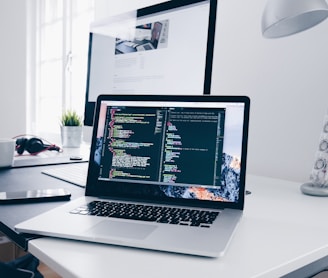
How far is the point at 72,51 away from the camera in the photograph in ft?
8.47

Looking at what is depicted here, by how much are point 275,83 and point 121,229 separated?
72 cm

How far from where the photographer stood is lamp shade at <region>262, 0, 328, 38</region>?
701mm

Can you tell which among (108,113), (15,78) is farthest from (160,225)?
(15,78)

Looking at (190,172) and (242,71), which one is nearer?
(190,172)

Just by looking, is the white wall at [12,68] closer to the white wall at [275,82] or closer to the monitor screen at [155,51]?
the monitor screen at [155,51]

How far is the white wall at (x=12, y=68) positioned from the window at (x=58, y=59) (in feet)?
0.29

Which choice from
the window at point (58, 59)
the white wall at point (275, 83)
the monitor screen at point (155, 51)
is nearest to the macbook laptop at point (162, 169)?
the monitor screen at point (155, 51)

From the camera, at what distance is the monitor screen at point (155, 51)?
867 mm

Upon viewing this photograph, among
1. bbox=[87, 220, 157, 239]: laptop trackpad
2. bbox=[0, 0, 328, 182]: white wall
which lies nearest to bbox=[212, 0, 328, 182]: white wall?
bbox=[0, 0, 328, 182]: white wall

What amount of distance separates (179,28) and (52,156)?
0.70m

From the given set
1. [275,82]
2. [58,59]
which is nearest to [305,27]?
[275,82]

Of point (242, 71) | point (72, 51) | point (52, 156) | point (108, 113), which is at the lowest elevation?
point (52, 156)

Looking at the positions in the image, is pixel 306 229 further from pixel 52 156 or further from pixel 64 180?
pixel 52 156

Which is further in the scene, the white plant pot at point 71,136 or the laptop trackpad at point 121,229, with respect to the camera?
the white plant pot at point 71,136
